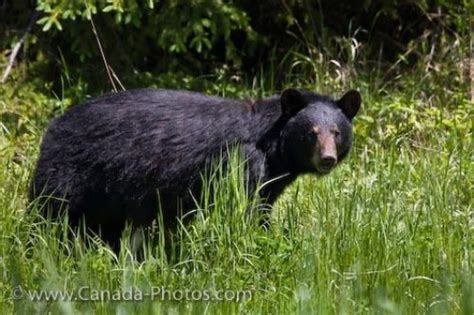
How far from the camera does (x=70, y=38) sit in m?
9.85

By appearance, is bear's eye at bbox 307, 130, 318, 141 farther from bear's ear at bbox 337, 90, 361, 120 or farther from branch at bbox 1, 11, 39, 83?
branch at bbox 1, 11, 39, 83

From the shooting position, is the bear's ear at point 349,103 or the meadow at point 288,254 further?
the bear's ear at point 349,103

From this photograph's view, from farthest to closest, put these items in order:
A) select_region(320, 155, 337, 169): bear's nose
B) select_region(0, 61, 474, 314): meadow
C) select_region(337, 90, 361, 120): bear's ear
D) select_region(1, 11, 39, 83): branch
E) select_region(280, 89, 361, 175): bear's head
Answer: select_region(1, 11, 39, 83): branch → select_region(337, 90, 361, 120): bear's ear → select_region(280, 89, 361, 175): bear's head → select_region(320, 155, 337, 169): bear's nose → select_region(0, 61, 474, 314): meadow

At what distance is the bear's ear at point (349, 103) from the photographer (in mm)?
7555

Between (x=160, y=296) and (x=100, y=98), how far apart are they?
7.56 feet

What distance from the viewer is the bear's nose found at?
7.28m

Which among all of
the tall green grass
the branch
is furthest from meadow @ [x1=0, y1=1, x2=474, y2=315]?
the branch

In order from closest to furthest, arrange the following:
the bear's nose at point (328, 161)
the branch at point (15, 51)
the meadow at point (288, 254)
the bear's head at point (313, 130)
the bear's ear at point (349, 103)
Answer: the meadow at point (288, 254), the bear's nose at point (328, 161), the bear's head at point (313, 130), the bear's ear at point (349, 103), the branch at point (15, 51)

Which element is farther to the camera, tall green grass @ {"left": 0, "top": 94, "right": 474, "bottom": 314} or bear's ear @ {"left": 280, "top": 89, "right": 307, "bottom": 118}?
bear's ear @ {"left": 280, "top": 89, "right": 307, "bottom": 118}

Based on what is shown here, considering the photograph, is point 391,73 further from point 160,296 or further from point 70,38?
point 160,296

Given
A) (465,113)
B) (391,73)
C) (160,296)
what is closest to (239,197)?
(160,296)

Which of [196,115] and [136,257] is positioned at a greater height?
[196,115]

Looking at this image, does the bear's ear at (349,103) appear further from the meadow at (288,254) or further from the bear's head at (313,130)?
the meadow at (288,254)

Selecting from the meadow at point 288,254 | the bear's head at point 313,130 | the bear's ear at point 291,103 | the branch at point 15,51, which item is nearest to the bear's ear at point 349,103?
the bear's head at point 313,130
